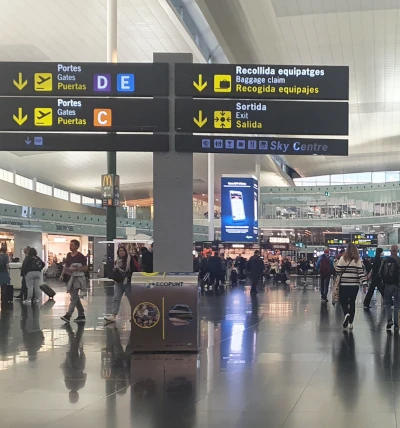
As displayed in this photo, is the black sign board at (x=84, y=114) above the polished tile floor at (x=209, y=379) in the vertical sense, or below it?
above

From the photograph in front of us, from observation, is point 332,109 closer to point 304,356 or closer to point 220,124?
point 220,124

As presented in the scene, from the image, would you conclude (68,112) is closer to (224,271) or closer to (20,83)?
(20,83)

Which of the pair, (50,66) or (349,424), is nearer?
(349,424)

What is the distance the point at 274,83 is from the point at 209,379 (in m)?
4.32

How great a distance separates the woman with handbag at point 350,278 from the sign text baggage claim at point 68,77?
18.4 ft

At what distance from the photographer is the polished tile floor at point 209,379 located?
5234 millimetres

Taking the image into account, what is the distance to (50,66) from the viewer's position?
9016mm

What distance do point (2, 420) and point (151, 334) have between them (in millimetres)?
3596

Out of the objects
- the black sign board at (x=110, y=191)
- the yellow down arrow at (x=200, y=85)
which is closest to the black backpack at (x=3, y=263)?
the yellow down arrow at (x=200, y=85)

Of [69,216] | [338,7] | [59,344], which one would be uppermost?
[338,7]

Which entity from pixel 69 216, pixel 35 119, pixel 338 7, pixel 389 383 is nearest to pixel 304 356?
pixel 389 383

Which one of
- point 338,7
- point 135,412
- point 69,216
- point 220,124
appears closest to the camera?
point 135,412

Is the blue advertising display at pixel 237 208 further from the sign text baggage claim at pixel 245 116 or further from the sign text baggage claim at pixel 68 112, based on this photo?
the sign text baggage claim at pixel 68 112

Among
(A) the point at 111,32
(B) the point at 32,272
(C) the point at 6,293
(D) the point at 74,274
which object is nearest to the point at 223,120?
(D) the point at 74,274
